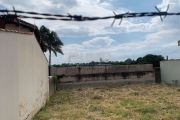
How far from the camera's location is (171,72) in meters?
11.9

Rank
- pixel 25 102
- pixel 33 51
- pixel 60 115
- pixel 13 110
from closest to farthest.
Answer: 1. pixel 13 110
2. pixel 25 102
3. pixel 33 51
4. pixel 60 115

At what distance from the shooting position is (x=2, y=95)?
295cm

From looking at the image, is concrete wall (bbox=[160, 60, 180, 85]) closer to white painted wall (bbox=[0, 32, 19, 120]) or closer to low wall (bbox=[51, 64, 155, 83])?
low wall (bbox=[51, 64, 155, 83])

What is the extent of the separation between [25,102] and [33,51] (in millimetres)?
1389

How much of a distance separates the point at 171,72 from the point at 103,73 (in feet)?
15.0

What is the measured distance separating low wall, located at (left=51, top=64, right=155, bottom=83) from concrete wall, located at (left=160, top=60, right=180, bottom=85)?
32.5 inches

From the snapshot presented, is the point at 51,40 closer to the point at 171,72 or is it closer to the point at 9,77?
the point at 171,72

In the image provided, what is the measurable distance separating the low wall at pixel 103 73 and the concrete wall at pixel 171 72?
0.82 meters

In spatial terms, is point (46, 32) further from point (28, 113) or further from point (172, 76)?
point (28, 113)

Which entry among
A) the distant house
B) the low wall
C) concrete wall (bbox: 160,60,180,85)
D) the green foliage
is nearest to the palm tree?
the green foliage

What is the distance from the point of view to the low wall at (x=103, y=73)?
39.3ft

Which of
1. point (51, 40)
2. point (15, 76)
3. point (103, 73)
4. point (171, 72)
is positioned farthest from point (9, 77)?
point (51, 40)

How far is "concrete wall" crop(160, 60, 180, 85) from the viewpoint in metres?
11.3

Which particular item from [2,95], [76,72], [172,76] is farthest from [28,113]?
[172,76]
